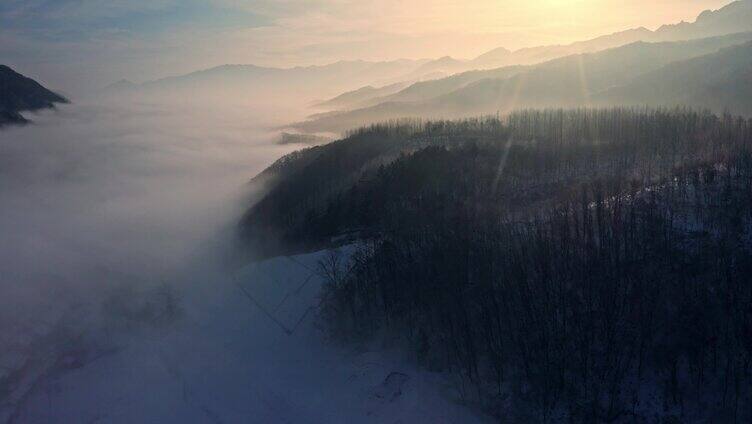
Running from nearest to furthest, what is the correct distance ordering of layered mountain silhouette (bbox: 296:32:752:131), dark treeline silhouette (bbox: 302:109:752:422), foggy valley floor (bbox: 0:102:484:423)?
dark treeline silhouette (bbox: 302:109:752:422)
foggy valley floor (bbox: 0:102:484:423)
layered mountain silhouette (bbox: 296:32:752:131)

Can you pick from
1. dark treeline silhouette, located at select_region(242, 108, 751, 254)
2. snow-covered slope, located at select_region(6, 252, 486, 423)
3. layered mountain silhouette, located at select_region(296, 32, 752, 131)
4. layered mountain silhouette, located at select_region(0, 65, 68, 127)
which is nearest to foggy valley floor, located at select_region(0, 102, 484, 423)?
snow-covered slope, located at select_region(6, 252, 486, 423)

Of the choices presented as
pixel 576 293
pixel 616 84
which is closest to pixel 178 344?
pixel 576 293

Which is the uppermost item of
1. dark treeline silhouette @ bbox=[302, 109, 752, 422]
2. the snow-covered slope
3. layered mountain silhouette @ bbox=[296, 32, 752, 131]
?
layered mountain silhouette @ bbox=[296, 32, 752, 131]

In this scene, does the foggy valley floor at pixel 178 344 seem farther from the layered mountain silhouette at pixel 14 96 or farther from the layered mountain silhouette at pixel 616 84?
the layered mountain silhouette at pixel 14 96

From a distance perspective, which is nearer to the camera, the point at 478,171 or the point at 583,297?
the point at 583,297

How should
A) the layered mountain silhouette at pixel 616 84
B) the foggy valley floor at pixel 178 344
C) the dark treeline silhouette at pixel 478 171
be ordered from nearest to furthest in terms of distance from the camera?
the foggy valley floor at pixel 178 344
the dark treeline silhouette at pixel 478 171
the layered mountain silhouette at pixel 616 84

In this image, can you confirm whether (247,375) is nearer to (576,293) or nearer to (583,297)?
(576,293)

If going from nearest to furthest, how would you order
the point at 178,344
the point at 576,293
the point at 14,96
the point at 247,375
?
the point at 576,293 → the point at 247,375 → the point at 178,344 → the point at 14,96

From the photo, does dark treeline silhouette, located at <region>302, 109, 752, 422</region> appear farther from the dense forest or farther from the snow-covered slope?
the snow-covered slope

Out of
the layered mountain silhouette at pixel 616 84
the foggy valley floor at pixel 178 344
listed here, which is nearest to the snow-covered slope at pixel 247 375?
the foggy valley floor at pixel 178 344
